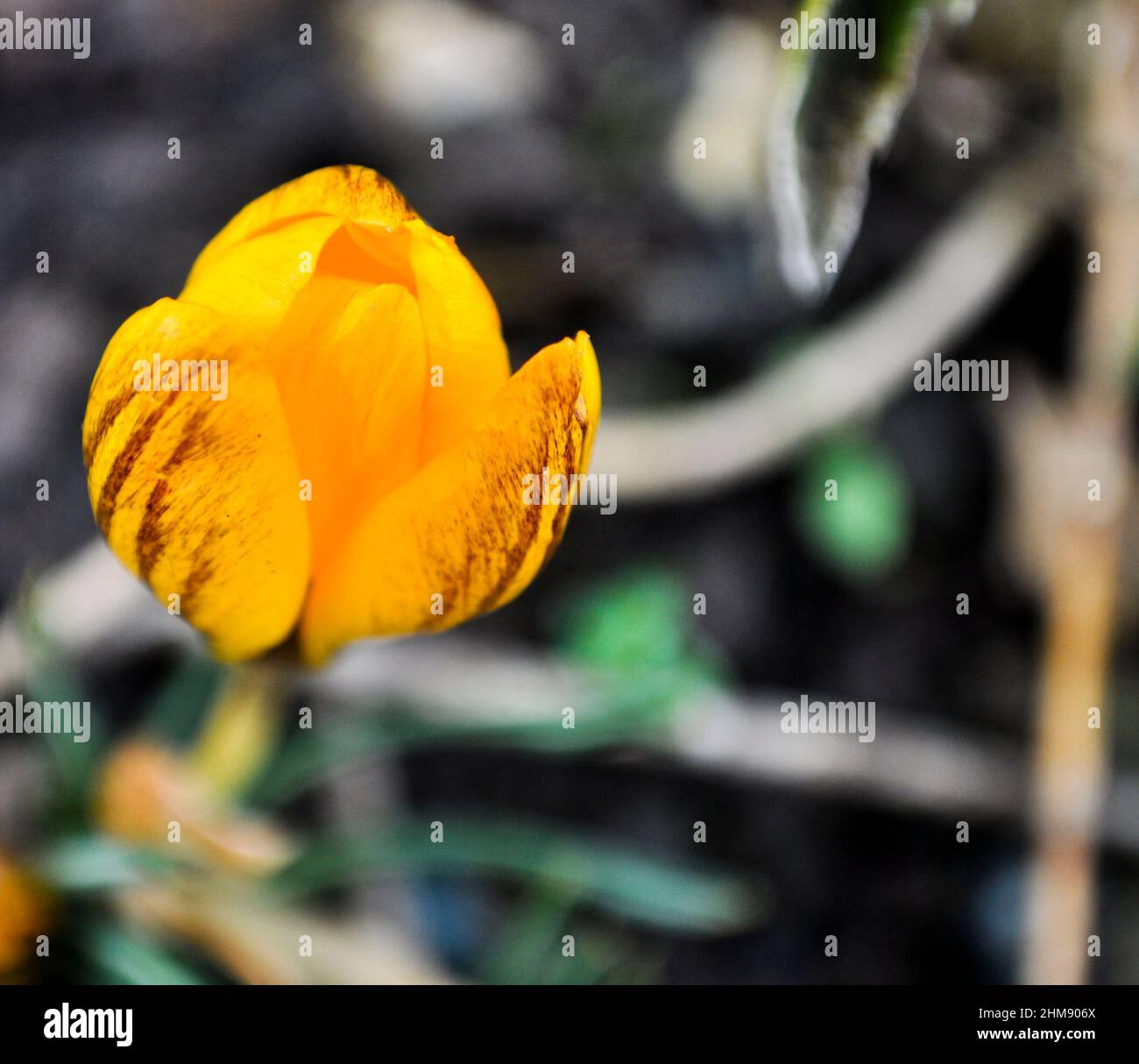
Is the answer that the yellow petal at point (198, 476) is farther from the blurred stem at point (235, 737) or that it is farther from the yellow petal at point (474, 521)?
the blurred stem at point (235, 737)

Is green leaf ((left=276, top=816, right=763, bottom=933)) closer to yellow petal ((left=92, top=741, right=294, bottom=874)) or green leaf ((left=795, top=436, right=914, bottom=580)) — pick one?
yellow petal ((left=92, top=741, right=294, bottom=874))

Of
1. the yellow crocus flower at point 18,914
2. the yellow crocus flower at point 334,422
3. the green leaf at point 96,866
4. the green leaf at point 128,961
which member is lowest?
the green leaf at point 128,961

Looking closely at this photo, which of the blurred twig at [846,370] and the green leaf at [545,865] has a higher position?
the blurred twig at [846,370]

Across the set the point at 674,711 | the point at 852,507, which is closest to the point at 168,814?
the point at 674,711

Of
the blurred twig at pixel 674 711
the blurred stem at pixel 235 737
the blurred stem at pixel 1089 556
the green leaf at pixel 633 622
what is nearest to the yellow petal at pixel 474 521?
the blurred stem at pixel 235 737

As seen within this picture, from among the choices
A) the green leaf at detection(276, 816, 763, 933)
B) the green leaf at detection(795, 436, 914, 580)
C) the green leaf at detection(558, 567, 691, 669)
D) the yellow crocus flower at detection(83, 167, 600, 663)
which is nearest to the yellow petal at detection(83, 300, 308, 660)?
the yellow crocus flower at detection(83, 167, 600, 663)

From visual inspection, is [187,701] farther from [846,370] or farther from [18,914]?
[846,370]

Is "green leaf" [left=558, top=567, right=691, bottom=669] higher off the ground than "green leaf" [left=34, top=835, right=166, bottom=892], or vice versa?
"green leaf" [left=558, top=567, right=691, bottom=669]

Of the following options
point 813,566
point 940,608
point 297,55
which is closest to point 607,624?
point 813,566
